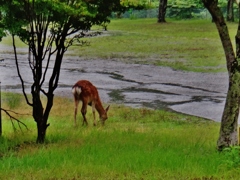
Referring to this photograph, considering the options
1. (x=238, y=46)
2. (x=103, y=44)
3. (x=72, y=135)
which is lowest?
(x=103, y=44)

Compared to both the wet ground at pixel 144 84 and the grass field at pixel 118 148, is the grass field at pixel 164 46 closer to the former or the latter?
the wet ground at pixel 144 84

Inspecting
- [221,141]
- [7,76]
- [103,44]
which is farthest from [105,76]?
[221,141]

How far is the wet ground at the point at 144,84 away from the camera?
753 inches

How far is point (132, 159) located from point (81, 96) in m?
5.98

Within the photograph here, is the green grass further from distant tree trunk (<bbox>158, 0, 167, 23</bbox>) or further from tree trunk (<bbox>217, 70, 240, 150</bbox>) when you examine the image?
tree trunk (<bbox>217, 70, 240, 150</bbox>)

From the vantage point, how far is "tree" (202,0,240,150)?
31.3 feet

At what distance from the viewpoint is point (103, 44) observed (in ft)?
135

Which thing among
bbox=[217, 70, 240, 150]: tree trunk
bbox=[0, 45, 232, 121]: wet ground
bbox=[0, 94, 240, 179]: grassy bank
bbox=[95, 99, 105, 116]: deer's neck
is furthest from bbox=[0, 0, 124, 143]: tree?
bbox=[0, 45, 232, 121]: wet ground

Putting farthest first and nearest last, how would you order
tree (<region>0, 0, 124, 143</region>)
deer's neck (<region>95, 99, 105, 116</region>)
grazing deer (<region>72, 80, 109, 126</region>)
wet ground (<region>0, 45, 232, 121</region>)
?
wet ground (<region>0, 45, 232, 121</region>) → deer's neck (<region>95, 99, 105, 116</region>) → grazing deer (<region>72, 80, 109, 126</region>) → tree (<region>0, 0, 124, 143</region>)

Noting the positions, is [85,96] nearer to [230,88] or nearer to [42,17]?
[42,17]

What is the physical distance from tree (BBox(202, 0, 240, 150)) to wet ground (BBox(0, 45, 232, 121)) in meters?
7.05

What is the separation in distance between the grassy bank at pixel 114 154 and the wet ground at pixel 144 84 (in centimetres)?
438

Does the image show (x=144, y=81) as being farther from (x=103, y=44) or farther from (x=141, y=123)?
(x=103, y=44)

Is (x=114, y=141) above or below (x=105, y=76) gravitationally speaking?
above
